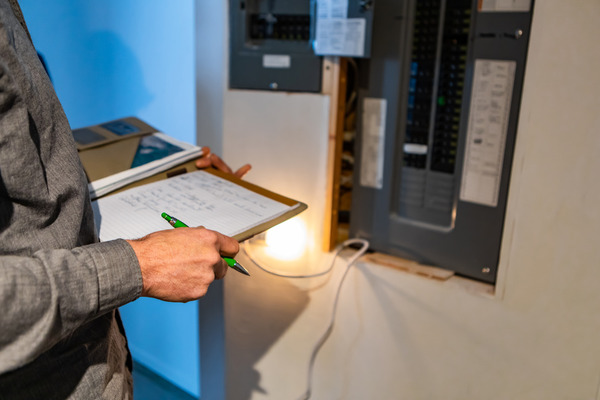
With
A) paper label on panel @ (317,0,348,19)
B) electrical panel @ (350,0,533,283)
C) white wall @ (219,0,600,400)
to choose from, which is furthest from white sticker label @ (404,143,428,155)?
paper label on panel @ (317,0,348,19)

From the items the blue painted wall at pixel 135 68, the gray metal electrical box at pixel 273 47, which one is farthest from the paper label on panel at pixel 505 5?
the blue painted wall at pixel 135 68

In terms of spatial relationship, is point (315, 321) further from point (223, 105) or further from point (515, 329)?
point (223, 105)

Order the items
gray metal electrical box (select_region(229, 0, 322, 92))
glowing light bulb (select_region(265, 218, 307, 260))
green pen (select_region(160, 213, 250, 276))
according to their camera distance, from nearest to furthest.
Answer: green pen (select_region(160, 213, 250, 276)), gray metal electrical box (select_region(229, 0, 322, 92)), glowing light bulb (select_region(265, 218, 307, 260))

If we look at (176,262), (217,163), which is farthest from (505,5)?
(176,262)

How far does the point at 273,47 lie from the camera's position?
1298 mm

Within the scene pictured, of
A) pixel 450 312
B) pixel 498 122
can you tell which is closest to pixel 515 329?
pixel 450 312

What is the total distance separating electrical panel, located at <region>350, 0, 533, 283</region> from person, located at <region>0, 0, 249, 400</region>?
61cm

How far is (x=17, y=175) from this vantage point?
1.95 feet

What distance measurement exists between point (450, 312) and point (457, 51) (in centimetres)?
58

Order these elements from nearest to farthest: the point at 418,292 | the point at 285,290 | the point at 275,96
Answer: the point at 418,292 → the point at 275,96 → the point at 285,290

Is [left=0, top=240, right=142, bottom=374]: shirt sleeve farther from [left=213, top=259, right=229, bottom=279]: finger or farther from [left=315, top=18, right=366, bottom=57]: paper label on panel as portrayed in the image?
[left=315, top=18, right=366, bottom=57]: paper label on panel

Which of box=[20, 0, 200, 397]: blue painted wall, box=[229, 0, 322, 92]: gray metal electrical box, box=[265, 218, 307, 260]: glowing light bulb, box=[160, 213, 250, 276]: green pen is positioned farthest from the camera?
box=[20, 0, 200, 397]: blue painted wall

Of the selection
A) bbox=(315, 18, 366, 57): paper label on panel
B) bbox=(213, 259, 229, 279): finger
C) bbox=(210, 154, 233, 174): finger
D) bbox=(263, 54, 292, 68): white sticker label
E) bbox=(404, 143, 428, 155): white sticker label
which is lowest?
bbox=(213, 259, 229, 279): finger

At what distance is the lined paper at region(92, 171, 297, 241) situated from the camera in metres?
0.83
